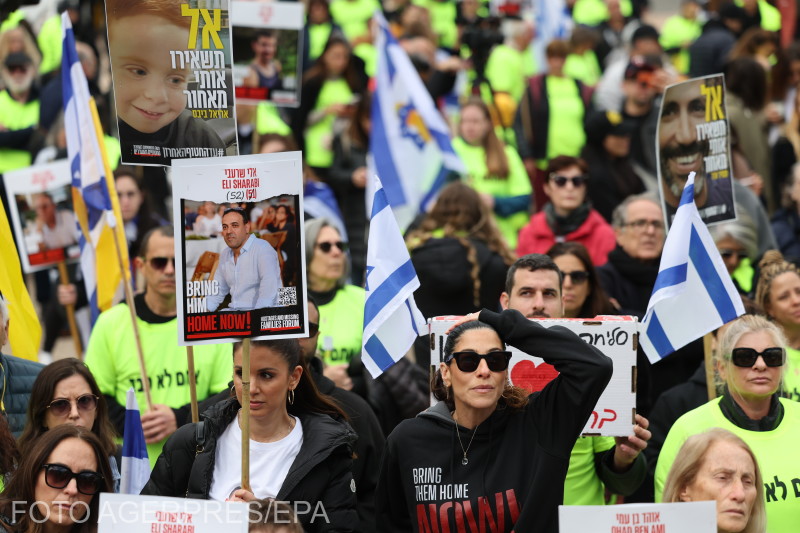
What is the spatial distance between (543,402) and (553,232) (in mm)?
4016

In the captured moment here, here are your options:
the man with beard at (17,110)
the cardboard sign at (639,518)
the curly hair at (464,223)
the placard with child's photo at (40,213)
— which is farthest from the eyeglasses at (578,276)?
the man with beard at (17,110)

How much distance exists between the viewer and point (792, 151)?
11.6 metres

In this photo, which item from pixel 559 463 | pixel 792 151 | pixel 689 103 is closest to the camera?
pixel 559 463

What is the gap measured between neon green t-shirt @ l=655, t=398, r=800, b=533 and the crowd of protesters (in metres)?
0.01

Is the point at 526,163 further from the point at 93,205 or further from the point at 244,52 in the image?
the point at 93,205

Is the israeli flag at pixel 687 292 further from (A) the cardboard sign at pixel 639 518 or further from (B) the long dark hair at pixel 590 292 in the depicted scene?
(A) the cardboard sign at pixel 639 518

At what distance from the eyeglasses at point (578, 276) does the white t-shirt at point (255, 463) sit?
241cm

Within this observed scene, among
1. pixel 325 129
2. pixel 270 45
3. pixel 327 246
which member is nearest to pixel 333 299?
pixel 327 246

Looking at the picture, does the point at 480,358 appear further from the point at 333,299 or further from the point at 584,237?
the point at 584,237

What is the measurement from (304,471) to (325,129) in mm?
8246

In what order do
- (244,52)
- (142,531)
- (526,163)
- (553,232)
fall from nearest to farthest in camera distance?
(142,531) → (553,232) → (244,52) → (526,163)

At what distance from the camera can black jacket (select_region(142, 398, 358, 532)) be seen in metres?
5.12

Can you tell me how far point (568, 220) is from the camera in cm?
900

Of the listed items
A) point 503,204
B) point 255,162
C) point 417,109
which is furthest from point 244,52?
point 255,162
